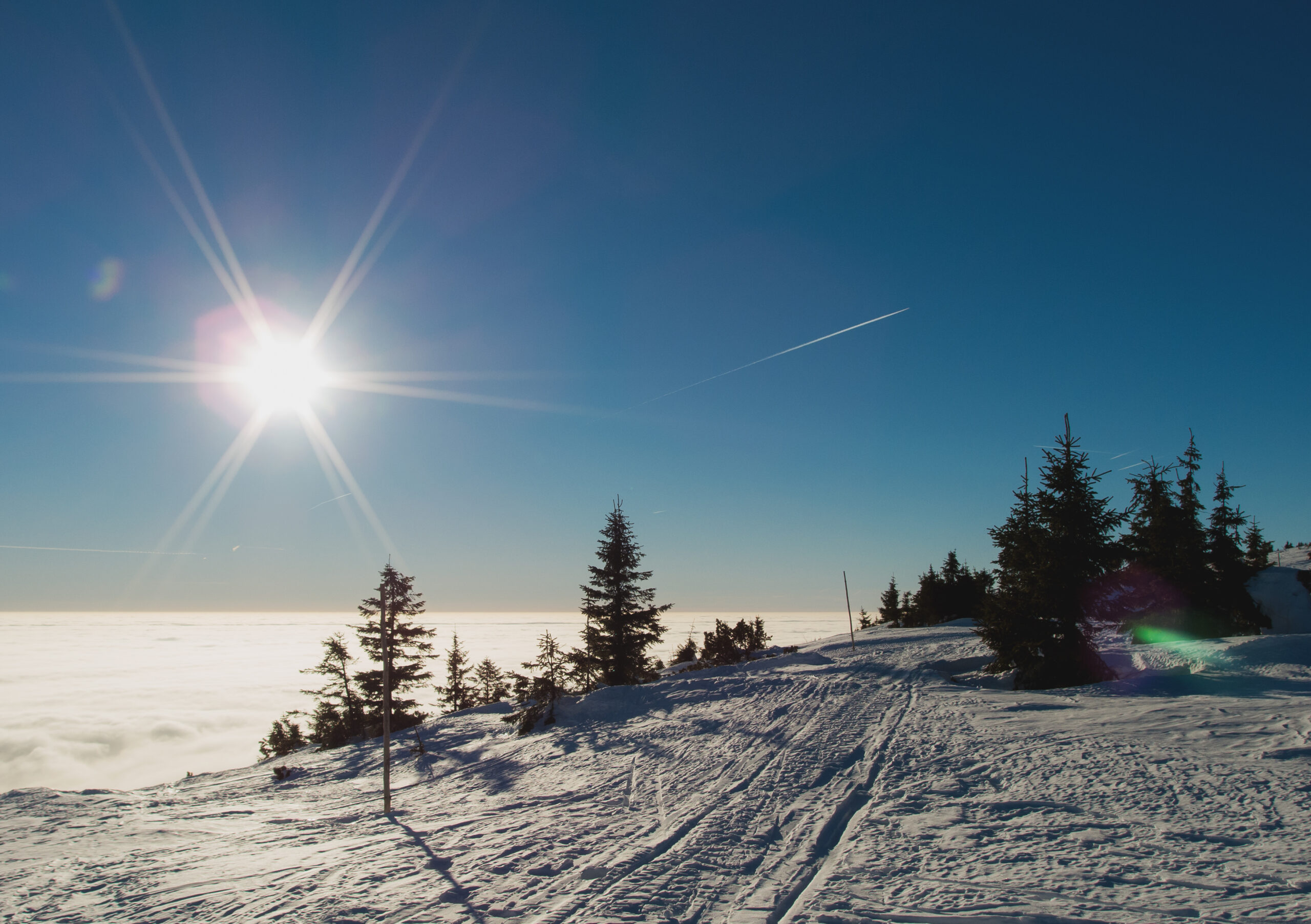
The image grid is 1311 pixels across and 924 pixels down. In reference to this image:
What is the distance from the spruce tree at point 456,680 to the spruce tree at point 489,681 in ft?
13.9

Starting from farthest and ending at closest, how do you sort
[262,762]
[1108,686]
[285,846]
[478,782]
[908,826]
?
[262,762] → [1108,686] → [478,782] → [285,846] → [908,826]

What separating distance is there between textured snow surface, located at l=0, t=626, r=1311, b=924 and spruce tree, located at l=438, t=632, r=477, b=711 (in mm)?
35183

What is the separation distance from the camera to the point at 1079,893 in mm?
6637

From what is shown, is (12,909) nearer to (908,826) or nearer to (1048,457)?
(908,826)

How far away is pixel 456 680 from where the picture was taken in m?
54.8

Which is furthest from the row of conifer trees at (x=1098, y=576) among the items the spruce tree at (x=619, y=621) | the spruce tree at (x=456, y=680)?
the spruce tree at (x=456, y=680)

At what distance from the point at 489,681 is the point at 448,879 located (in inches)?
2355

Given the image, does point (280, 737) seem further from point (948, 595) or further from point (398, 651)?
point (948, 595)

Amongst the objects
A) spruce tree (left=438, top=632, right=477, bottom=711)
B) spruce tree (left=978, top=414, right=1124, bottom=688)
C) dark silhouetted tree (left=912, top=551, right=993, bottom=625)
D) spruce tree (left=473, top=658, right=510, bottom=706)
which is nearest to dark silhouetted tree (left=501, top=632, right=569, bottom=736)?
spruce tree (left=978, top=414, right=1124, bottom=688)

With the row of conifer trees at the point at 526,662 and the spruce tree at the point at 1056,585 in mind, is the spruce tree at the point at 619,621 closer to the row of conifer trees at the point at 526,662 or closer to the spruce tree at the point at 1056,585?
the row of conifer trees at the point at 526,662

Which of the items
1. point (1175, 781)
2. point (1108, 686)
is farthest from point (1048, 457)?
point (1175, 781)

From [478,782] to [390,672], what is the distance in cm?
2313

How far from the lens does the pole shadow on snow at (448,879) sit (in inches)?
284

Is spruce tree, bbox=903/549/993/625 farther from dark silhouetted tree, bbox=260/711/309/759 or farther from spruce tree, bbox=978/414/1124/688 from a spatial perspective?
dark silhouetted tree, bbox=260/711/309/759
